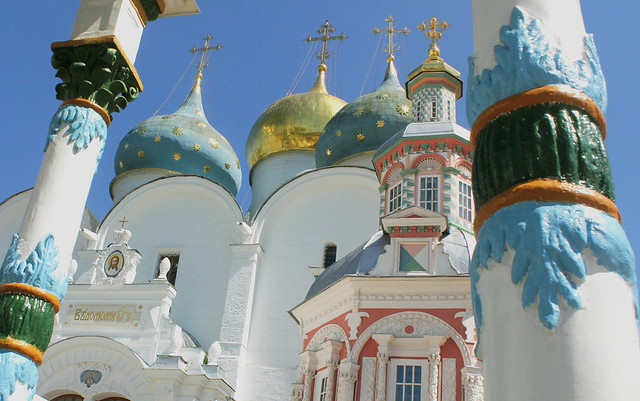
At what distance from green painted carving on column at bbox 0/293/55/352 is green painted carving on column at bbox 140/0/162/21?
8.90 ft

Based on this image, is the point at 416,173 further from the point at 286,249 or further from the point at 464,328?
the point at 286,249

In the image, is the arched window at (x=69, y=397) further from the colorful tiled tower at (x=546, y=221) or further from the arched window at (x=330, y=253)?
the colorful tiled tower at (x=546, y=221)

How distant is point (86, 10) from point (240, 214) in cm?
1218

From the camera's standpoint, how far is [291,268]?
1717 centimetres

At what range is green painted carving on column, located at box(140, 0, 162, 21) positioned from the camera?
614 cm

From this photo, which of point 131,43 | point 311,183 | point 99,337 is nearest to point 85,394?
point 99,337

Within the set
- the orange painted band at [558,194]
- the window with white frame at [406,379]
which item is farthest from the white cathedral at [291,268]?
the orange painted band at [558,194]

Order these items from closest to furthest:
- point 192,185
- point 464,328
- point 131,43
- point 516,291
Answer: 1. point 516,291
2. point 131,43
3. point 464,328
4. point 192,185

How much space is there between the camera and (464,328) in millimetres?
10484

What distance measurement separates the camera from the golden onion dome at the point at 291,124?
2330 centimetres

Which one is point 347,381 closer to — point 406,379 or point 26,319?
point 406,379

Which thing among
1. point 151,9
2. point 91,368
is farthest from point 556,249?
point 91,368

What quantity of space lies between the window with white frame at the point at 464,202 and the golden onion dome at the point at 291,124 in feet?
33.7

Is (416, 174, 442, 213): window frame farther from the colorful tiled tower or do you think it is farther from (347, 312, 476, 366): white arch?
the colorful tiled tower
